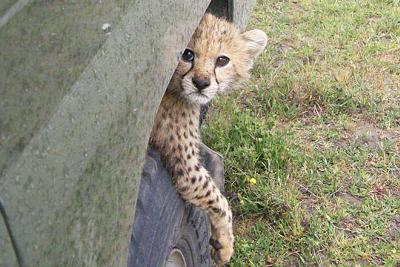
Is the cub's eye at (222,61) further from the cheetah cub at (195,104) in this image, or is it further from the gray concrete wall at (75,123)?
the gray concrete wall at (75,123)

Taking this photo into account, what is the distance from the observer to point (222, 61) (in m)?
2.51

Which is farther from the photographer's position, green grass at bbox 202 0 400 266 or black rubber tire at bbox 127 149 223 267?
green grass at bbox 202 0 400 266

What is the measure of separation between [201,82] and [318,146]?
4.67 ft

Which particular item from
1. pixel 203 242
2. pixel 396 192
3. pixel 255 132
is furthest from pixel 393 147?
pixel 203 242

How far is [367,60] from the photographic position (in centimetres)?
426

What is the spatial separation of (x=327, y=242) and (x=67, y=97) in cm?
209

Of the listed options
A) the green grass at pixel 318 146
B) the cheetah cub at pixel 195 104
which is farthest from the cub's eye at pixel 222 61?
→ the green grass at pixel 318 146

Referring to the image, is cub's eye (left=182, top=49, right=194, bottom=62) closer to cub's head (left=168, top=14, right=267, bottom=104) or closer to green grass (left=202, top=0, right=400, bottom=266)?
cub's head (left=168, top=14, right=267, bottom=104)

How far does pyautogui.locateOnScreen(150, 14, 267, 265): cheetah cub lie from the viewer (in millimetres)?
2305

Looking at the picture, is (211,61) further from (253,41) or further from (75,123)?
(75,123)

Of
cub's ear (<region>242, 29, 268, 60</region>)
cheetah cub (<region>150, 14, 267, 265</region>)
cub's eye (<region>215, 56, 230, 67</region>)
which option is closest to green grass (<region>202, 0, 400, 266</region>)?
cheetah cub (<region>150, 14, 267, 265</region>)

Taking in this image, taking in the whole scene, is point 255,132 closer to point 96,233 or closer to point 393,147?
point 393,147

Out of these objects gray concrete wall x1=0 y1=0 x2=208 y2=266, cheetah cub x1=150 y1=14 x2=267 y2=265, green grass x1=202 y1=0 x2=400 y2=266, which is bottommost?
green grass x1=202 y1=0 x2=400 y2=266

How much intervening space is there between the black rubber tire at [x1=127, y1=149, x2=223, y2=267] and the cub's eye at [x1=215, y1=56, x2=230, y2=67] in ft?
1.59
